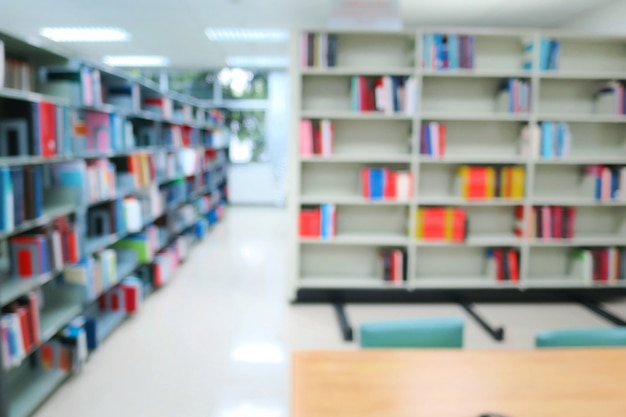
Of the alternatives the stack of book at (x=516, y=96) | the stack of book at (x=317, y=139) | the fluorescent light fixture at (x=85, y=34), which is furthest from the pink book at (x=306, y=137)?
the fluorescent light fixture at (x=85, y=34)

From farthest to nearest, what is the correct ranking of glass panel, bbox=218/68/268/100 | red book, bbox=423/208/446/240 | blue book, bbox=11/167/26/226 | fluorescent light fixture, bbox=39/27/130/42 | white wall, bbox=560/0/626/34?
1. glass panel, bbox=218/68/268/100
2. fluorescent light fixture, bbox=39/27/130/42
3. white wall, bbox=560/0/626/34
4. red book, bbox=423/208/446/240
5. blue book, bbox=11/167/26/226

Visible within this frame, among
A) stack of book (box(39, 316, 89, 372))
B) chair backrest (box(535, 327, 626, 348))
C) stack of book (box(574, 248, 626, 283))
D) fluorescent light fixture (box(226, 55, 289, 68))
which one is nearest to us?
chair backrest (box(535, 327, 626, 348))

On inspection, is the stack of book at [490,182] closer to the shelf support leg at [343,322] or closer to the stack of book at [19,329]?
the shelf support leg at [343,322]

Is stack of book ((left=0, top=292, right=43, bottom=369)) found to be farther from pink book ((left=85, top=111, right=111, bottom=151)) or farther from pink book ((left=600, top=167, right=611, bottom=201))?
pink book ((left=600, top=167, right=611, bottom=201))

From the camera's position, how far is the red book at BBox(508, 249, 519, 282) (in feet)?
14.1

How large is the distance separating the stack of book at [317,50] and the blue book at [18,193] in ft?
7.73

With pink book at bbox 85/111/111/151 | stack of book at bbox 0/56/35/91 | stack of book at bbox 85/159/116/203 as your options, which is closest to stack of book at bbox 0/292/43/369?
stack of book at bbox 85/159/116/203

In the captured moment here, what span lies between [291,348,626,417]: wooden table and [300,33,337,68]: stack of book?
300cm

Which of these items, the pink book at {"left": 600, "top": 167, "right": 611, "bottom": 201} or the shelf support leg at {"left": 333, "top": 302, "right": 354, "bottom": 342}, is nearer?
the shelf support leg at {"left": 333, "top": 302, "right": 354, "bottom": 342}

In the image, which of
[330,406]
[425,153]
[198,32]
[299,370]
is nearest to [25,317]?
[299,370]

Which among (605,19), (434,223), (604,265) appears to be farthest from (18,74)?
(605,19)

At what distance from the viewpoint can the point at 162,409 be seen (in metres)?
2.58

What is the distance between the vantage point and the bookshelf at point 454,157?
4.11 m

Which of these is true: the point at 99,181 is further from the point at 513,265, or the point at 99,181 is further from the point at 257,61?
the point at 257,61
